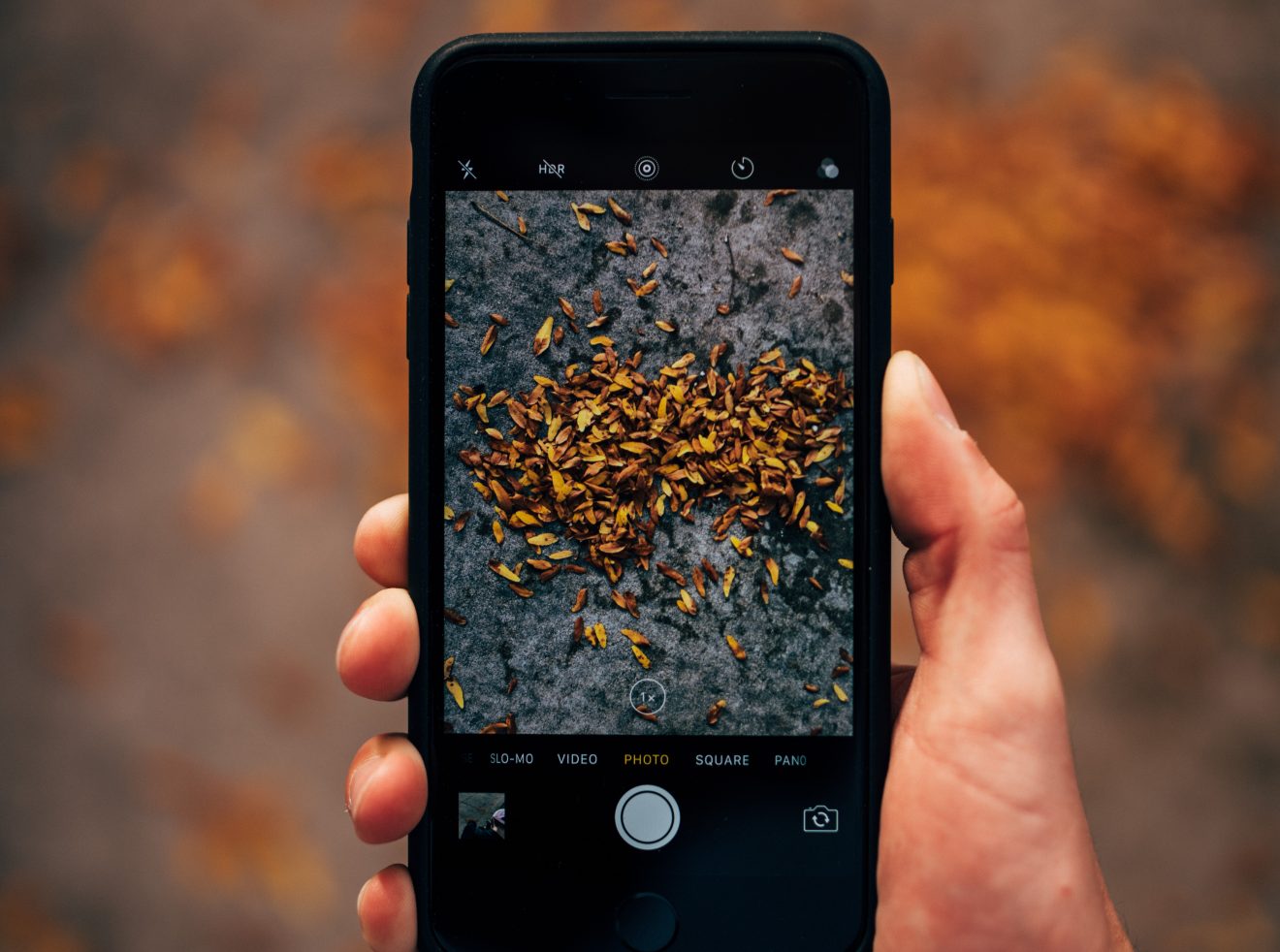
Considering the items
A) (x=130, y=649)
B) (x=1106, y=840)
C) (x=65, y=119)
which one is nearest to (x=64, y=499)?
(x=130, y=649)

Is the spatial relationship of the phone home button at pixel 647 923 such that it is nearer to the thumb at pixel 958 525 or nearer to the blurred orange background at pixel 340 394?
the thumb at pixel 958 525

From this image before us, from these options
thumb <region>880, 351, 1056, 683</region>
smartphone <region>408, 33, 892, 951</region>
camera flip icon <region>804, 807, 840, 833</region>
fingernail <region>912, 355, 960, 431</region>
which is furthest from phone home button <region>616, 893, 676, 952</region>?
fingernail <region>912, 355, 960, 431</region>

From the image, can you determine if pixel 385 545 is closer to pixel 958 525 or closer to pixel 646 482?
pixel 646 482

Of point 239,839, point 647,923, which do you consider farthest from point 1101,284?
point 239,839

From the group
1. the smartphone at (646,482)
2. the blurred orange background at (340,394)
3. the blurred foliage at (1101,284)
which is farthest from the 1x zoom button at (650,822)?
the blurred foliage at (1101,284)

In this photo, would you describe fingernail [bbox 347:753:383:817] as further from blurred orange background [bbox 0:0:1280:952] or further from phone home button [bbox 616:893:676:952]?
blurred orange background [bbox 0:0:1280:952]

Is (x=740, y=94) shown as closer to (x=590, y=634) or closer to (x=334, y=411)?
(x=590, y=634)
